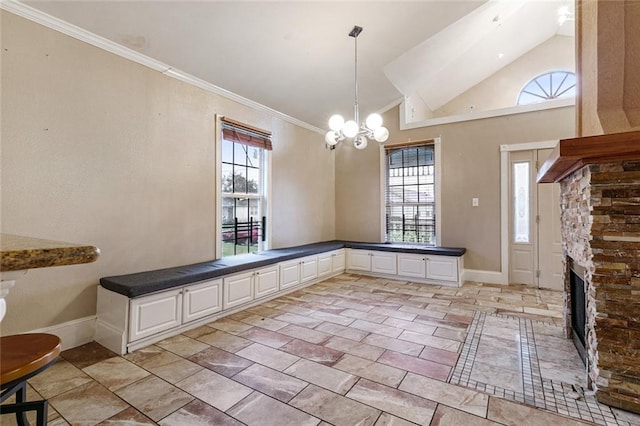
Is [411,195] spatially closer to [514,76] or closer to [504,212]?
[504,212]

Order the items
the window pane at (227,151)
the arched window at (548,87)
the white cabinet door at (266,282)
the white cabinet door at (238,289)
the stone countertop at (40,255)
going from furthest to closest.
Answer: the arched window at (548,87) → the window pane at (227,151) → the white cabinet door at (266,282) → the white cabinet door at (238,289) → the stone countertop at (40,255)

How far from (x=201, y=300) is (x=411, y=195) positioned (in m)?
4.09

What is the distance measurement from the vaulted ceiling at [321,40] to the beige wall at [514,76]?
0.71ft

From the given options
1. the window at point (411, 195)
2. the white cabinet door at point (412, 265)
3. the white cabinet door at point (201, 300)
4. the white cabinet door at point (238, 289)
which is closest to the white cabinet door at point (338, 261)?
the window at point (411, 195)

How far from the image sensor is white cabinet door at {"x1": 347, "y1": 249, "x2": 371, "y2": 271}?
555 centimetres

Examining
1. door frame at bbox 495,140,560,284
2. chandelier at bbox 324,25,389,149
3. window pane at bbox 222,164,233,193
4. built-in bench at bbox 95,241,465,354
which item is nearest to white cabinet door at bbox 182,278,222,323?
built-in bench at bbox 95,241,465,354

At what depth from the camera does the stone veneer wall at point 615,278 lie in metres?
1.84

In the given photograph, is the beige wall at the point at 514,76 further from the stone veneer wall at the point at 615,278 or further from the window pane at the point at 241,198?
the stone veneer wall at the point at 615,278

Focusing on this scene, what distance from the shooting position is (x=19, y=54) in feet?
8.17

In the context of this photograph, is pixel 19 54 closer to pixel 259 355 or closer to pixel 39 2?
pixel 39 2

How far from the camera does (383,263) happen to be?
5.37 metres

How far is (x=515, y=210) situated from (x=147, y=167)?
211 inches

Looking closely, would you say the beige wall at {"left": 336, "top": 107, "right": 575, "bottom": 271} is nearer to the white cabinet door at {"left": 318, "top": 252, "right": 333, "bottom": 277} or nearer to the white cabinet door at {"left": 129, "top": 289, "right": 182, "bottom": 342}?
the white cabinet door at {"left": 318, "top": 252, "right": 333, "bottom": 277}

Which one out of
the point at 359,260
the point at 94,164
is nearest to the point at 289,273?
the point at 359,260
